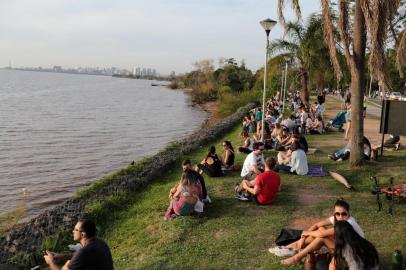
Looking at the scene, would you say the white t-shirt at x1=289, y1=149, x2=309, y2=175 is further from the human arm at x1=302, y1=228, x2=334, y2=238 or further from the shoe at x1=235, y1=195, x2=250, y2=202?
the human arm at x1=302, y1=228, x2=334, y2=238

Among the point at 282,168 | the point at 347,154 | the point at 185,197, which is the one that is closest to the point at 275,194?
the point at 185,197

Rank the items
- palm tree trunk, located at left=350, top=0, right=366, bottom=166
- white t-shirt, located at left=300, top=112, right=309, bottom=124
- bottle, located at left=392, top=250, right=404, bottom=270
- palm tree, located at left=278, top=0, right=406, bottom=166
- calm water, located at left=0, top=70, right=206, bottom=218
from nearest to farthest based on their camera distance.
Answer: bottle, located at left=392, top=250, right=404, bottom=270 → palm tree, located at left=278, top=0, right=406, bottom=166 → palm tree trunk, located at left=350, top=0, right=366, bottom=166 → calm water, located at left=0, top=70, right=206, bottom=218 → white t-shirt, located at left=300, top=112, right=309, bottom=124

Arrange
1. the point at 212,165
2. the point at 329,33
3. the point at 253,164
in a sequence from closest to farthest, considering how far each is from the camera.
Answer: the point at 253,164
the point at 329,33
the point at 212,165

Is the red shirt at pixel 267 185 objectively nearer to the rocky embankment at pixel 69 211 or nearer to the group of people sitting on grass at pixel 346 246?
the group of people sitting on grass at pixel 346 246

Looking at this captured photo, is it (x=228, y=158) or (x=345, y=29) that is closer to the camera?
(x=345, y=29)

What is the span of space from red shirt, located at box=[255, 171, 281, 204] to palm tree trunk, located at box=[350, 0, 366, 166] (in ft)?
11.9

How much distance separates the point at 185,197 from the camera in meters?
→ 9.12

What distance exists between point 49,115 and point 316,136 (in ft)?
101

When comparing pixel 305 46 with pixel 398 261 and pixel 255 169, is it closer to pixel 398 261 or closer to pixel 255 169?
pixel 255 169

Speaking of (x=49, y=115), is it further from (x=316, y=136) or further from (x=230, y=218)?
(x=230, y=218)

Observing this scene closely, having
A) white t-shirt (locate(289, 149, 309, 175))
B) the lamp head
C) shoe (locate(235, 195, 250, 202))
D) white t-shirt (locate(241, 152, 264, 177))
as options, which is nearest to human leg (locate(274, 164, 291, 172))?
white t-shirt (locate(289, 149, 309, 175))

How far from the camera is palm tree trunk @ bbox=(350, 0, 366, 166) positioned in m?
11.5

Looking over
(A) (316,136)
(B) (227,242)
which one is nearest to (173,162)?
(A) (316,136)

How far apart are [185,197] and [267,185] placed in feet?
5.87
